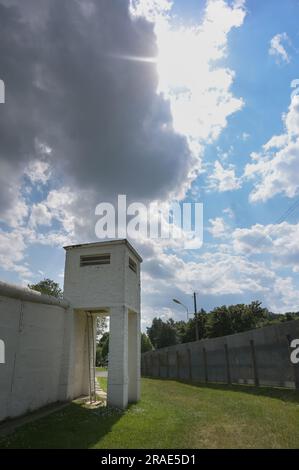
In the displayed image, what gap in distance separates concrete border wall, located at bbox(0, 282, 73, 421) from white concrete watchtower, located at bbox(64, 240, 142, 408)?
26.6 inches

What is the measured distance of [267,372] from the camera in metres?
13.1

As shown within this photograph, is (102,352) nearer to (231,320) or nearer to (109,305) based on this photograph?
(231,320)

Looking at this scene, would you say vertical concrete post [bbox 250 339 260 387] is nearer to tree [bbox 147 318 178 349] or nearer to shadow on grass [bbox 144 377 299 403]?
shadow on grass [bbox 144 377 299 403]

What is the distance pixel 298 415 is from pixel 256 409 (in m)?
1.57

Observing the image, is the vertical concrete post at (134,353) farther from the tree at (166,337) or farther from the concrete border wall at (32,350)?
the tree at (166,337)

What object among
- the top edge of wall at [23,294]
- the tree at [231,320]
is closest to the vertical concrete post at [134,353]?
the top edge of wall at [23,294]

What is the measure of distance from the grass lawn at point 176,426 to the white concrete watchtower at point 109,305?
55.0 inches

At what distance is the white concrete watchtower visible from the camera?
11.5 metres

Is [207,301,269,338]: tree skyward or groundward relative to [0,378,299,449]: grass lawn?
skyward

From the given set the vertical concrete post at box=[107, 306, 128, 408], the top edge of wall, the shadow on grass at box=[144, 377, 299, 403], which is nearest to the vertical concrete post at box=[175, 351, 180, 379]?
the shadow on grass at box=[144, 377, 299, 403]

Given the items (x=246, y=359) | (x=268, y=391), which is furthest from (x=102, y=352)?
(x=268, y=391)

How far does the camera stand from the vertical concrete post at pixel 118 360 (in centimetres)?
1110
